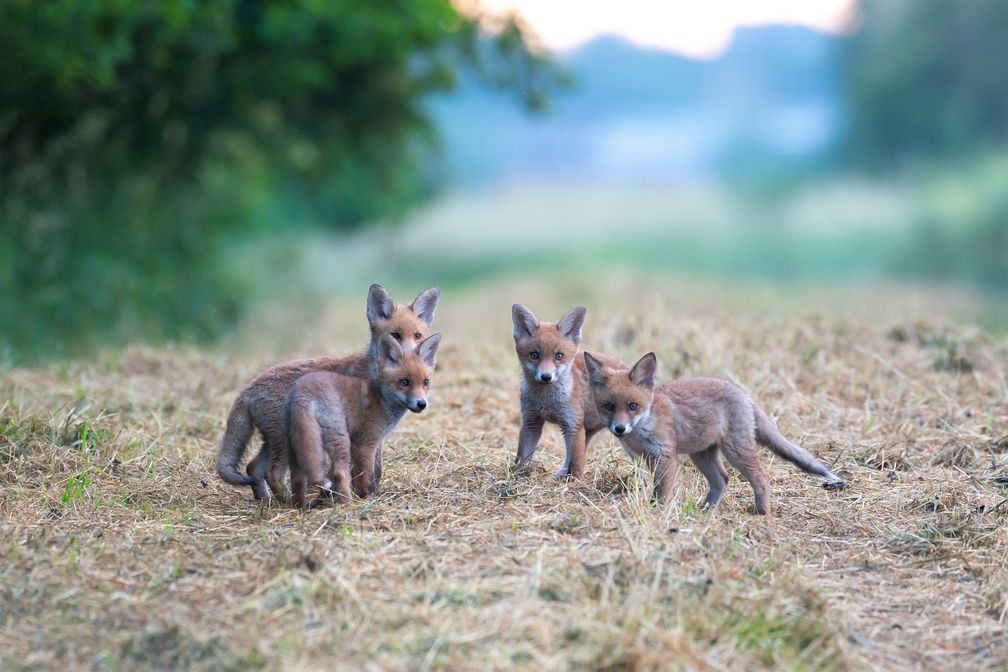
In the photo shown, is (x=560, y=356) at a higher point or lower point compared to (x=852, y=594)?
higher

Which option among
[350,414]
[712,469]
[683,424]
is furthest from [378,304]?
[712,469]

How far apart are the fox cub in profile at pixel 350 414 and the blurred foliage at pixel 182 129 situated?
26.8ft

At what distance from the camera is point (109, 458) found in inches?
302

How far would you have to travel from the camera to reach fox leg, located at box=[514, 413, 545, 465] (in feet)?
24.8

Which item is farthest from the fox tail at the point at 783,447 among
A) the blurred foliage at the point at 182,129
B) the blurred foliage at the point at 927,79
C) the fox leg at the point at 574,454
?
the blurred foliage at the point at 927,79

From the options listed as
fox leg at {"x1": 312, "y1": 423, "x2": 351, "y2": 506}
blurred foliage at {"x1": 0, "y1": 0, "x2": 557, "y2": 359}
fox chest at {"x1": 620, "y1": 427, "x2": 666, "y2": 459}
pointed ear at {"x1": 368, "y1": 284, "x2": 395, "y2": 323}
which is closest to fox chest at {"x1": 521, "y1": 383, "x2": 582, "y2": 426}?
fox chest at {"x1": 620, "y1": 427, "x2": 666, "y2": 459}

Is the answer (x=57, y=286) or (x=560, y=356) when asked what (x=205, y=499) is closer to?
(x=560, y=356)

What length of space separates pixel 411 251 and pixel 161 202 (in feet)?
28.9

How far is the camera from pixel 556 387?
7379 mm

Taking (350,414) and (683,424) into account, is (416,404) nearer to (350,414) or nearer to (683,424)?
(350,414)

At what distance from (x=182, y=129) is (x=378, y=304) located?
12.8 metres

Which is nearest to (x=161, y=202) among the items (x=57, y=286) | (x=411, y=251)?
(x=57, y=286)

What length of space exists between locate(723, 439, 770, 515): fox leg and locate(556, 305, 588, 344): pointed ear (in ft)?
4.20

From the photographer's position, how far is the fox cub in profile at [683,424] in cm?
678
